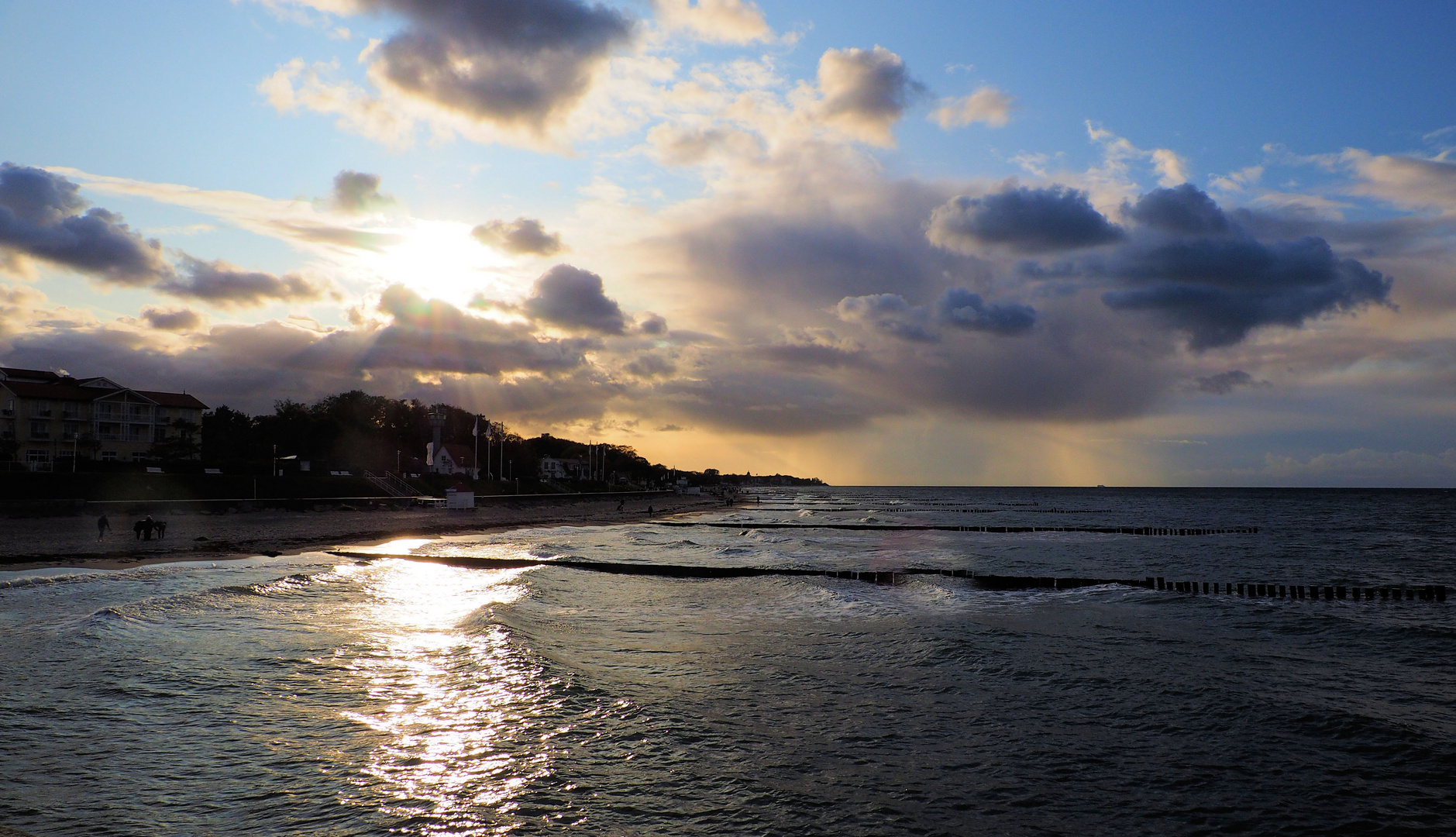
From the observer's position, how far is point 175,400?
3713 inches

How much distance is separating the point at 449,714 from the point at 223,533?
4185 cm

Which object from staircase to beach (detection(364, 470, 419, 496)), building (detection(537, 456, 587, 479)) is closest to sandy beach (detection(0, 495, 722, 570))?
staircase to beach (detection(364, 470, 419, 496))

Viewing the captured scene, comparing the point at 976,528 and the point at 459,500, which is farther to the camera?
the point at 459,500

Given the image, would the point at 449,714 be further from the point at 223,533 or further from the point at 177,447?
the point at 177,447

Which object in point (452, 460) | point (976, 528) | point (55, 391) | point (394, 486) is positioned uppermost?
point (55, 391)

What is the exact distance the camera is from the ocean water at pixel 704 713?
8.95 metres

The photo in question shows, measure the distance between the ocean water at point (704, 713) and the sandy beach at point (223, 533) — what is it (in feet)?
26.1

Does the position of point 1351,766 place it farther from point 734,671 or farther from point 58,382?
point 58,382

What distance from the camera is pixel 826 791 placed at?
31.2 feet

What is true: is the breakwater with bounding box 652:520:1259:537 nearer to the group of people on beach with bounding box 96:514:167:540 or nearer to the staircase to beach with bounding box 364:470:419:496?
the staircase to beach with bounding box 364:470:419:496

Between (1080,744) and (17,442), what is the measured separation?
104310mm

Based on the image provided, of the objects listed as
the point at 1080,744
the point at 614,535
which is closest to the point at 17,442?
the point at 614,535

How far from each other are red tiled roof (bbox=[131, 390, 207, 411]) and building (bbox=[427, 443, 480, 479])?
108 ft

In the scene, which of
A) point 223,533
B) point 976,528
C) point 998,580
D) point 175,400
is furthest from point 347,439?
point 998,580
